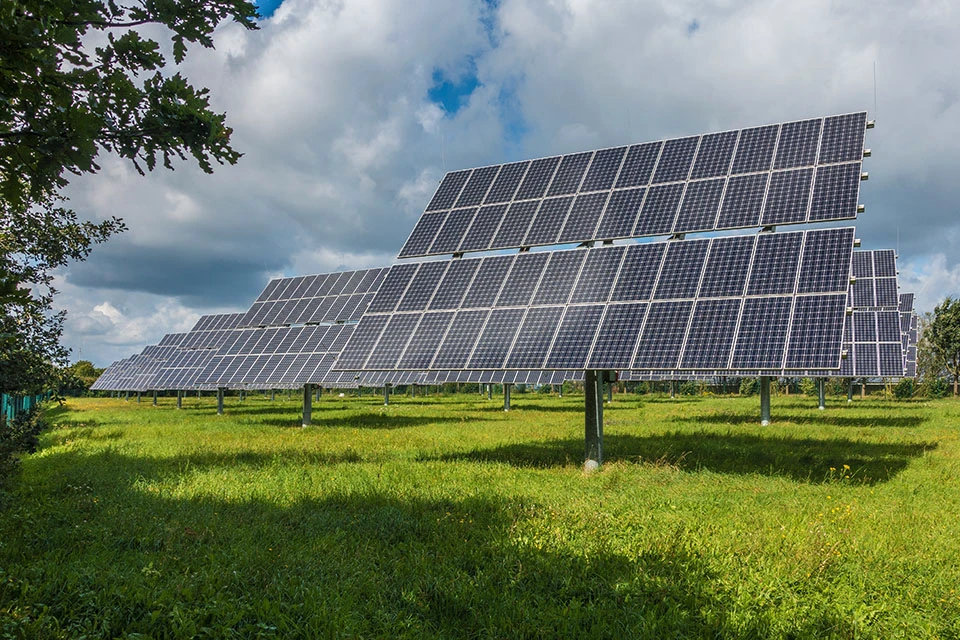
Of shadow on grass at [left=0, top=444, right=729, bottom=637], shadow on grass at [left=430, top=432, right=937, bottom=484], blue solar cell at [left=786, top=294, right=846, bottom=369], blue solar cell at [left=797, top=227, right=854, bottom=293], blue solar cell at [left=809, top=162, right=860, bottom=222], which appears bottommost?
shadow on grass at [left=0, top=444, right=729, bottom=637]

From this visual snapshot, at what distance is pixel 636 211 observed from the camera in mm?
16391

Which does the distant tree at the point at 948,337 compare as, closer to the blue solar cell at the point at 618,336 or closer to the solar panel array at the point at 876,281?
the solar panel array at the point at 876,281

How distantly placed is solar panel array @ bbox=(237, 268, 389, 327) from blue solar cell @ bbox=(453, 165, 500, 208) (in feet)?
42.6

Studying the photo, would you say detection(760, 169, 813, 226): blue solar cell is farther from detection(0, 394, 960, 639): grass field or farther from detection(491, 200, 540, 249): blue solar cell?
detection(491, 200, 540, 249): blue solar cell

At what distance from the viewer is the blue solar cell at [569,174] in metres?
18.7

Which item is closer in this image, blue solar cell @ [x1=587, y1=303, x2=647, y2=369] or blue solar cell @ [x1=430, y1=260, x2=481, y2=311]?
blue solar cell @ [x1=587, y1=303, x2=647, y2=369]

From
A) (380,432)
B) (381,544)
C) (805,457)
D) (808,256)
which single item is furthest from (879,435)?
(381,544)

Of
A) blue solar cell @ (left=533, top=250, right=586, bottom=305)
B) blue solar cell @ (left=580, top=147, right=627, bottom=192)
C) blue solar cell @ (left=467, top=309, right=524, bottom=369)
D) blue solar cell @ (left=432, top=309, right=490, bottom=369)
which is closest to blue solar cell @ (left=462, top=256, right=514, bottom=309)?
blue solar cell @ (left=432, top=309, right=490, bottom=369)

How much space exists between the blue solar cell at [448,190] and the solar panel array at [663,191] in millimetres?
75

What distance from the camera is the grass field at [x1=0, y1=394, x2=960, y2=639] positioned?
6.54m

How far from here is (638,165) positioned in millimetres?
18172

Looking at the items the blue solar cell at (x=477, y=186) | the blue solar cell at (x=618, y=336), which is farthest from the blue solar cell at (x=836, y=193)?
the blue solar cell at (x=477, y=186)

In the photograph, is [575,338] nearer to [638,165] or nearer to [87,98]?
[638,165]

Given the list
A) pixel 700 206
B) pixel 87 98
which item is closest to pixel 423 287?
pixel 700 206
